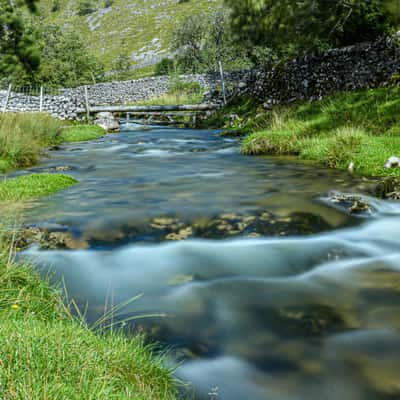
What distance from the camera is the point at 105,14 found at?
150m

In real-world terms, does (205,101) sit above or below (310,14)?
below

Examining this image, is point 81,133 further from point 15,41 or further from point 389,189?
point 15,41

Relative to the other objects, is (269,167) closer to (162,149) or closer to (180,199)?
(180,199)

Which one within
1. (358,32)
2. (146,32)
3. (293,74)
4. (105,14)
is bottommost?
(293,74)

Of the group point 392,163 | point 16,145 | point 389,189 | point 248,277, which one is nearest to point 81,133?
point 16,145

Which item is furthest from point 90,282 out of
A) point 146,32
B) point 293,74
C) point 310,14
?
point 146,32

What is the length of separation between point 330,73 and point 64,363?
15.7m

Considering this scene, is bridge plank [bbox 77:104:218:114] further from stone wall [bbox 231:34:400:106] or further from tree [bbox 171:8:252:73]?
tree [bbox 171:8:252:73]

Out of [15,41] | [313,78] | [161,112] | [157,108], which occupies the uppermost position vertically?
[15,41]

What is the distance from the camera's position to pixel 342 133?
31.9ft

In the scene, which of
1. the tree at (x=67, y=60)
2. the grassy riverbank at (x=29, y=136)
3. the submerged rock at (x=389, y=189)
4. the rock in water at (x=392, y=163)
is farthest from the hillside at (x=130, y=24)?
the submerged rock at (x=389, y=189)

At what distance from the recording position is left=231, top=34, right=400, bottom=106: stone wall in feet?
45.3

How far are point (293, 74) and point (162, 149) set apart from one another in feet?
23.2

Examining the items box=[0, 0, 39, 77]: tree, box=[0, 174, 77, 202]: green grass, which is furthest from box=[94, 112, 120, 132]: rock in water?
box=[0, 174, 77, 202]: green grass
